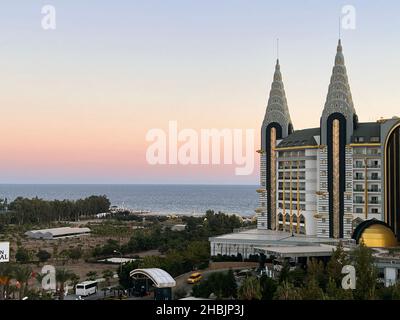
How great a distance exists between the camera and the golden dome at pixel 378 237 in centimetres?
3781

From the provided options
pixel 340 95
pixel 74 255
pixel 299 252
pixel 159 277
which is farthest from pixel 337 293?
pixel 74 255

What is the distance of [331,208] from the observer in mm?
43938

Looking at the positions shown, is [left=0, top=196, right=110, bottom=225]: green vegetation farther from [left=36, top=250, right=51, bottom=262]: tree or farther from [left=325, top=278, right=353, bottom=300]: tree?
[left=325, top=278, right=353, bottom=300]: tree

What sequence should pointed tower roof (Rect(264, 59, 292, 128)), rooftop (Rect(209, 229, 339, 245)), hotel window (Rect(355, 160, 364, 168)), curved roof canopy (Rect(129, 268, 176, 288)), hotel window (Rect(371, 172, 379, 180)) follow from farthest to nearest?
Result: pointed tower roof (Rect(264, 59, 292, 128)) → hotel window (Rect(355, 160, 364, 168)) → hotel window (Rect(371, 172, 379, 180)) → rooftop (Rect(209, 229, 339, 245)) → curved roof canopy (Rect(129, 268, 176, 288))

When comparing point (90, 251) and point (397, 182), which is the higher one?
point (397, 182)

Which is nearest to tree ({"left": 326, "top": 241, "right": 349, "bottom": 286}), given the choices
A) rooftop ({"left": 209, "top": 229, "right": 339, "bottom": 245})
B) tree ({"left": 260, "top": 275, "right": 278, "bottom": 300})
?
tree ({"left": 260, "top": 275, "right": 278, "bottom": 300})

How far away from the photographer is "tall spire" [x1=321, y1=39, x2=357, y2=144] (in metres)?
44.5

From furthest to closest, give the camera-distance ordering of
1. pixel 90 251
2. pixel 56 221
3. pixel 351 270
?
1. pixel 56 221
2. pixel 90 251
3. pixel 351 270

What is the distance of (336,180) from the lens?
43.8 m

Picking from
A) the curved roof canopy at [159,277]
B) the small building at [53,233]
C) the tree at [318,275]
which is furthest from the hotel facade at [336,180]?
the small building at [53,233]

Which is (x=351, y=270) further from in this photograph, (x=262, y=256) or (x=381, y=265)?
(x=262, y=256)
